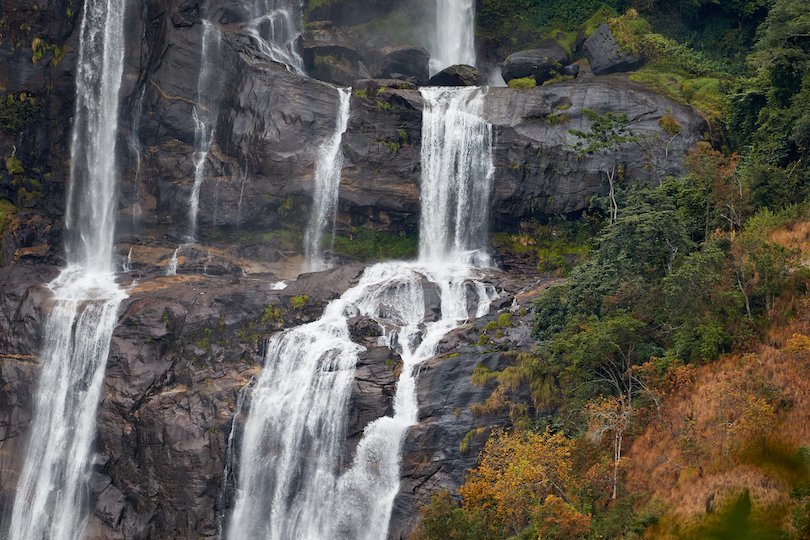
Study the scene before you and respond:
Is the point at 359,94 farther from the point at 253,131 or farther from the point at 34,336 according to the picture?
the point at 34,336

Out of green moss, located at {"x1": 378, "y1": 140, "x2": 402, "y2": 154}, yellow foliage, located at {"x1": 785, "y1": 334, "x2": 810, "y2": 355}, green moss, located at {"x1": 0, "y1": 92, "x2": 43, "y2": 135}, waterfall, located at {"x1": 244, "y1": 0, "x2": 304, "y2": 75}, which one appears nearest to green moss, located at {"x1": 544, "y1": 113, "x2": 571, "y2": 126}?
green moss, located at {"x1": 378, "y1": 140, "x2": 402, "y2": 154}

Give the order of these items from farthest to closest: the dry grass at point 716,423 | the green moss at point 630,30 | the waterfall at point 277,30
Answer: the waterfall at point 277,30
the green moss at point 630,30
the dry grass at point 716,423

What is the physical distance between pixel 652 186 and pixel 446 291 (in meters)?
10.4

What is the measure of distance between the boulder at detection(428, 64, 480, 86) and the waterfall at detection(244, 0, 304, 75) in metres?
7.94

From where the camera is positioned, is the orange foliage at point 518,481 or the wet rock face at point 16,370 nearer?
the orange foliage at point 518,481

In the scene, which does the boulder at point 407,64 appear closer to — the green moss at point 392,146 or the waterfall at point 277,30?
the waterfall at point 277,30

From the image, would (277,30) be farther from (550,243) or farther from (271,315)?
(271,315)

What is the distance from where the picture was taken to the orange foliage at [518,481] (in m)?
23.1

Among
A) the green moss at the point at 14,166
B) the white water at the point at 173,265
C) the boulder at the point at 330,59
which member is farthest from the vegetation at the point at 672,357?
the green moss at the point at 14,166

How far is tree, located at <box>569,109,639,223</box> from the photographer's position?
4097 centimetres

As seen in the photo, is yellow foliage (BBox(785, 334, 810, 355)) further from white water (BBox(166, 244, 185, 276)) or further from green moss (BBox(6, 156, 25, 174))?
green moss (BBox(6, 156, 25, 174))

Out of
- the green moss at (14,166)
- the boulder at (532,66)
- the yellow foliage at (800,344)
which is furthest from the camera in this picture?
the boulder at (532,66)

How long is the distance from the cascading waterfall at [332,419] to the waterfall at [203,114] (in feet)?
38.5

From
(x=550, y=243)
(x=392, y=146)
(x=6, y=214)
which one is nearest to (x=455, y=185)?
(x=392, y=146)
